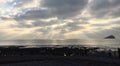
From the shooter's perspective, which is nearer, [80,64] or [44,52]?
[80,64]

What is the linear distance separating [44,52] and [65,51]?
4213mm

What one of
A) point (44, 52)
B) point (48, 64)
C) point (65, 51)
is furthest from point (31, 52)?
point (48, 64)

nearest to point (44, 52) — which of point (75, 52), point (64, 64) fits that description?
point (75, 52)

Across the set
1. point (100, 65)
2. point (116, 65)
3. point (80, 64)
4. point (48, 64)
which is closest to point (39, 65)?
point (48, 64)

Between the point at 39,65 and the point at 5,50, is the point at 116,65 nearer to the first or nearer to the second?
the point at 39,65

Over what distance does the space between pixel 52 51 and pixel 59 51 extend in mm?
1479

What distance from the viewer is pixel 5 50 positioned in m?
53.3

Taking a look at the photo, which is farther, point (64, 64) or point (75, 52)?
point (75, 52)

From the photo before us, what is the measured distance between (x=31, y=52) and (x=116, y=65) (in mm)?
25928

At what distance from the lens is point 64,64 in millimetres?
28922

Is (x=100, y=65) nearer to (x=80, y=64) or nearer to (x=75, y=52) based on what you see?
(x=80, y=64)

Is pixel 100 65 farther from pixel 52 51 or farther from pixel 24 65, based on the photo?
pixel 52 51

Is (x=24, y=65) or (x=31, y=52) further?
(x=31, y=52)

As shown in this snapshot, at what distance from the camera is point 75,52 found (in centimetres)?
5156
